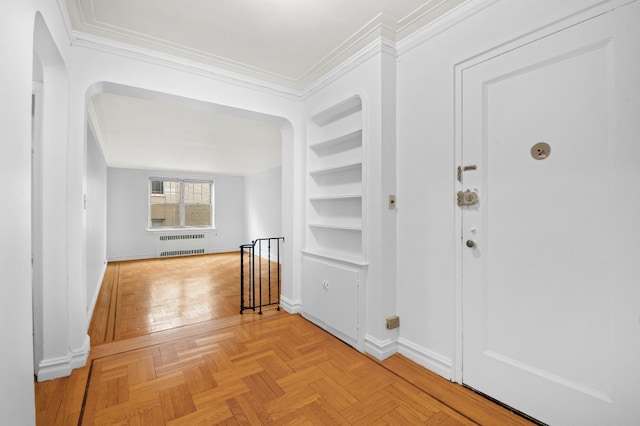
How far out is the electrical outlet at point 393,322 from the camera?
7.37 ft

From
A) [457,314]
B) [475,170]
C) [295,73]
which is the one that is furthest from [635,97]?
[295,73]

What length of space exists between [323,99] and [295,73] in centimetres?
38

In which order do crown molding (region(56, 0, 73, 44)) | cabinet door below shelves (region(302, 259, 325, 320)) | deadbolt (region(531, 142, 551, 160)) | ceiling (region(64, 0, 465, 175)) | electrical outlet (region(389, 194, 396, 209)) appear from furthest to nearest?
cabinet door below shelves (region(302, 259, 325, 320))
electrical outlet (region(389, 194, 396, 209))
ceiling (region(64, 0, 465, 175))
crown molding (region(56, 0, 73, 44))
deadbolt (region(531, 142, 551, 160))

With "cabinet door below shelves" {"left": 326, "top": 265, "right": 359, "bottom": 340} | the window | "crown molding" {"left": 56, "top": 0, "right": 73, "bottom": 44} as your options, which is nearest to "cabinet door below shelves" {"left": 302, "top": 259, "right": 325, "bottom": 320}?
"cabinet door below shelves" {"left": 326, "top": 265, "right": 359, "bottom": 340}

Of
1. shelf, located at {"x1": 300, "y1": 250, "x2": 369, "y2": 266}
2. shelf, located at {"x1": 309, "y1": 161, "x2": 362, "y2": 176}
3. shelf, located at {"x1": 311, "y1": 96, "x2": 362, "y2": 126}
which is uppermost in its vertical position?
shelf, located at {"x1": 311, "y1": 96, "x2": 362, "y2": 126}

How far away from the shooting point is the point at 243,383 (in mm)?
1922

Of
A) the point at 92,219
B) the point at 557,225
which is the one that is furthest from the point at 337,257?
the point at 92,219

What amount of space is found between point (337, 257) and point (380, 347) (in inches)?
32.2

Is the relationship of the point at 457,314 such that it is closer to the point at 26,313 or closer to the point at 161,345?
the point at 26,313

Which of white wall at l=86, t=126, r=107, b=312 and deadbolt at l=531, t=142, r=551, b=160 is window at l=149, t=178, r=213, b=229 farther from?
deadbolt at l=531, t=142, r=551, b=160

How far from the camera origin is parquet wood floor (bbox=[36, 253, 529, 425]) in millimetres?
1607

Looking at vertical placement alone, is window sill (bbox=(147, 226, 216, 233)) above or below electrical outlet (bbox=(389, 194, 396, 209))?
below

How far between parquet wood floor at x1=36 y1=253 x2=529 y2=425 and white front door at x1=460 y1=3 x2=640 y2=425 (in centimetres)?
37

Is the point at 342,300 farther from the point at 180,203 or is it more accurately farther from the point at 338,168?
the point at 180,203
